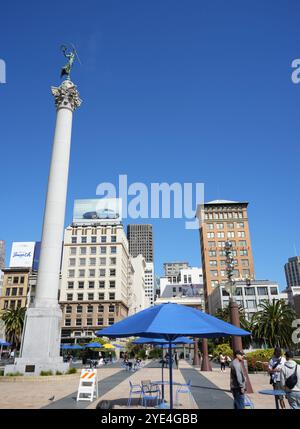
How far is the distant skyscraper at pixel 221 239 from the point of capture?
11031cm

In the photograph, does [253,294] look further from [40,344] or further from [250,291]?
[40,344]

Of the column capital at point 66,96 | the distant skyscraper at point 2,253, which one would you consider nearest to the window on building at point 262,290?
the column capital at point 66,96

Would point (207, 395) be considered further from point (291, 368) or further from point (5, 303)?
point (5, 303)

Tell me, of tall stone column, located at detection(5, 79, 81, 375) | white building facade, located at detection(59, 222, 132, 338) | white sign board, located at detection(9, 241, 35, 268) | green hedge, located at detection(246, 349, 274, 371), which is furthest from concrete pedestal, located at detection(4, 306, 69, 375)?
white sign board, located at detection(9, 241, 35, 268)

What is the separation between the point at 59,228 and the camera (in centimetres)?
2991

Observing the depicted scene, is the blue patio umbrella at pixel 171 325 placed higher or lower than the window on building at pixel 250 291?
lower

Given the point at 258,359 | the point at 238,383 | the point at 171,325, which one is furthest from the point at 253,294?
the point at 171,325

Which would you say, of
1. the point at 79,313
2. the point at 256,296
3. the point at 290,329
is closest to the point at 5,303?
the point at 79,313

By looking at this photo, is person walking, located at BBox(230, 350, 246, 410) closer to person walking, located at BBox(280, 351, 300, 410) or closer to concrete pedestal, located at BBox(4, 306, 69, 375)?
person walking, located at BBox(280, 351, 300, 410)

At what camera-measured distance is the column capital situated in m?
33.2

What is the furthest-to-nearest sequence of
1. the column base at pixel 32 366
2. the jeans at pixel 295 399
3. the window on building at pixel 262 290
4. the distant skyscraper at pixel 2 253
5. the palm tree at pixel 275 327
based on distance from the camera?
the distant skyscraper at pixel 2 253 < the window on building at pixel 262 290 < the palm tree at pixel 275 327 < the column base at pixel 32 366 < the jeans at pixel 295 399

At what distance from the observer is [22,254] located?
98188mm

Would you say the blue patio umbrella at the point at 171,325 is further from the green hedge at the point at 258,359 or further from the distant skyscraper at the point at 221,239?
the distant skyscraper at the point at 221,239
